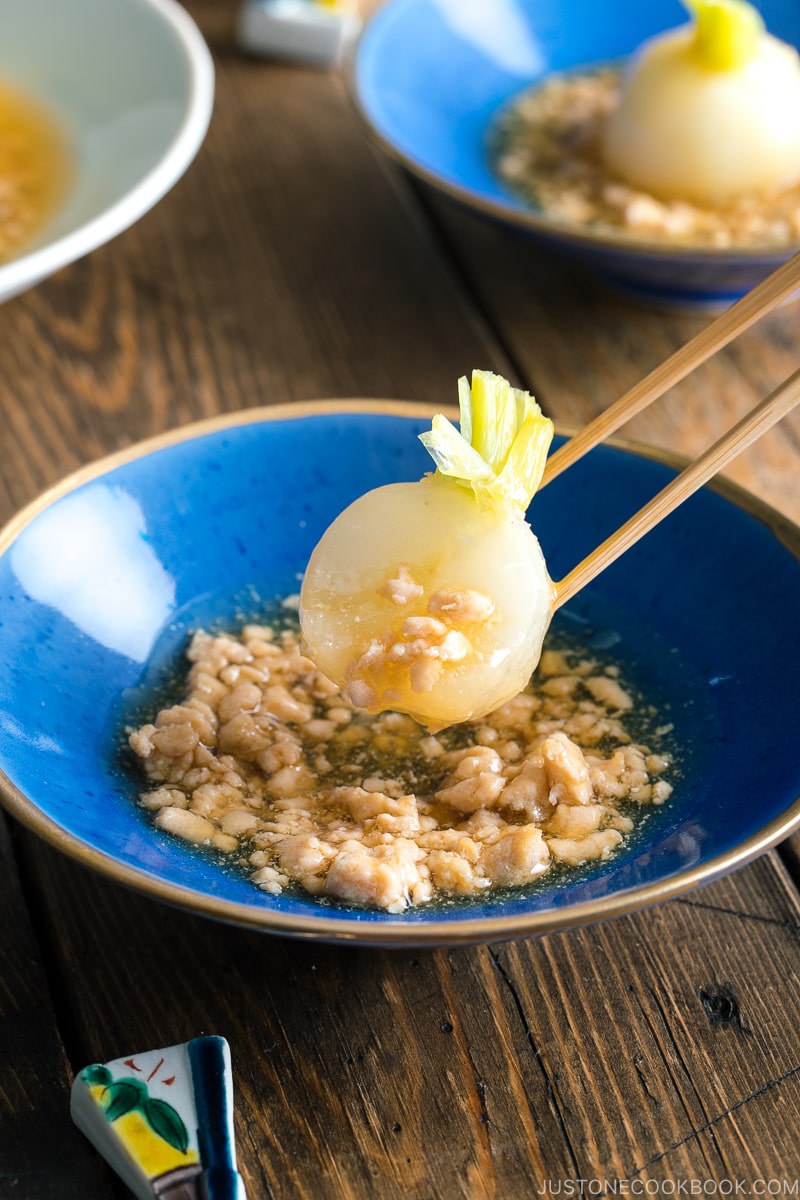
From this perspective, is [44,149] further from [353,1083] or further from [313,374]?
[353,1083]

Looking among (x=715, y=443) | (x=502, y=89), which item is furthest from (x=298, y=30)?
(x=715, y=443)

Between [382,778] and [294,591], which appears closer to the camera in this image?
[382,778]

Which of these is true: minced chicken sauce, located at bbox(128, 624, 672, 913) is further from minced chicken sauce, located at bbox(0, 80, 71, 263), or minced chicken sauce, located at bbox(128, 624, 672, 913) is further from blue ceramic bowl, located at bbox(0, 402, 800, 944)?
minced chicken sauce, located at bbox(0, 80, 71, 263)

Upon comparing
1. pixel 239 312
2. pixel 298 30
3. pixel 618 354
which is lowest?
pixel 618 354

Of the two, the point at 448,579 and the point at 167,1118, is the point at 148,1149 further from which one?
the point at 448,579

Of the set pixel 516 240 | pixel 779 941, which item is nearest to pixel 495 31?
pixel 516 240
